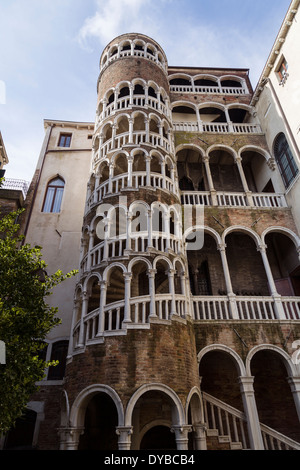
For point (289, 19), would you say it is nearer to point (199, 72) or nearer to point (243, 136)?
point (243, 136)

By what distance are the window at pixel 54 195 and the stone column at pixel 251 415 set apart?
13386mm

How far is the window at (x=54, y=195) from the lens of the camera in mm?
17438

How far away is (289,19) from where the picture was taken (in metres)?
14.8

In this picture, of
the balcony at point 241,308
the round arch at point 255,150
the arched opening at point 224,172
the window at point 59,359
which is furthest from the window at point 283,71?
the window at point 59,359

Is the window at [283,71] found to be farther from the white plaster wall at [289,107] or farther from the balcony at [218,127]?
the balcony at [218,127]

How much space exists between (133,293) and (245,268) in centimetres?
Result: 705

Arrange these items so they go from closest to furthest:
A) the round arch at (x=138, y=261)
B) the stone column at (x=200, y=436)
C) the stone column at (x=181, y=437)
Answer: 1. the stone column at (x=181, y=437)
2. the stone column at (x=200, y=436)
3. the round arch at (x=138, y=261)

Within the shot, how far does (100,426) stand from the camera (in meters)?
11.1

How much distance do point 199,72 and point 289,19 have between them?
8165 mm

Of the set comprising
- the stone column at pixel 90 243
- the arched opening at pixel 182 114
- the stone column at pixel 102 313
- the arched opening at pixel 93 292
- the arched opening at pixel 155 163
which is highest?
the arched opening at pixel 182 114

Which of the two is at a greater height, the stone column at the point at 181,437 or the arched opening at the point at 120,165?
the arched opening at the point at 120,165

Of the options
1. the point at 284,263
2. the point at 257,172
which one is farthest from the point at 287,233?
the point at 257,172

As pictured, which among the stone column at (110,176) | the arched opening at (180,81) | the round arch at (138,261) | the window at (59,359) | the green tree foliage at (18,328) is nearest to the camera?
the green tree foliage at (18,328)

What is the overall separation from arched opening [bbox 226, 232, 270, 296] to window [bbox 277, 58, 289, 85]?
8.91 metres
